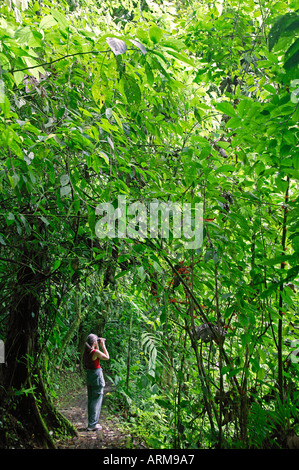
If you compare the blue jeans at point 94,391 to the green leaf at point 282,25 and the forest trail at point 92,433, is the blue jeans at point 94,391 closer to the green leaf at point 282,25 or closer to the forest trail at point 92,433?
the forest trail at point 92,433

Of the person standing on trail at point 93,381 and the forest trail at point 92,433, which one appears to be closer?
the forest trail at point 92,433

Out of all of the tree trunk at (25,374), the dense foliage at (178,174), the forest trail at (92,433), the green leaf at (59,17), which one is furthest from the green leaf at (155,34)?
the forest trail at (92,433)

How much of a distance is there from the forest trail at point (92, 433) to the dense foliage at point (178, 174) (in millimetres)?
1298

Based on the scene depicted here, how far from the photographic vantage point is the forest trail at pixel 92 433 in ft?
12.6

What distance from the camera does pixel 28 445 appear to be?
3047 mm

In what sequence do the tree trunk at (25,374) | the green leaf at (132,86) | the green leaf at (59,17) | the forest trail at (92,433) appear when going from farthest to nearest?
the forest trail at (92,433)
the tree trunk at (25,374)
the green leaf at (132,86)
the green leaf at (59,17)

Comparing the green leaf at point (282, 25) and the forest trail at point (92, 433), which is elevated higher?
Answer: the green leaf at point (282, 25)

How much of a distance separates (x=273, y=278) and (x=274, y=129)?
725mm

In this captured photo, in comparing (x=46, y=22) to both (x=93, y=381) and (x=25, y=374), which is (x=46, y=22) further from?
(x=93, y=381)

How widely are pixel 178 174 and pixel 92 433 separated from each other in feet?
12.8

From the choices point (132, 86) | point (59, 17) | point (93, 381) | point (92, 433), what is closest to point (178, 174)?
point (132, 86)

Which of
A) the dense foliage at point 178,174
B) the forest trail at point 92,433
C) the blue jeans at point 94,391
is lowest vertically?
the forest trail at point 92,433
